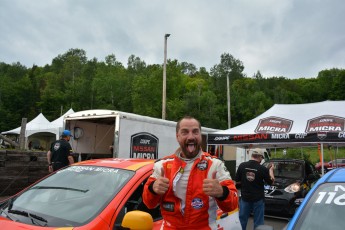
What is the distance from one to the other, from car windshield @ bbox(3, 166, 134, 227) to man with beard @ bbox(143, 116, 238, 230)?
2.42 ft

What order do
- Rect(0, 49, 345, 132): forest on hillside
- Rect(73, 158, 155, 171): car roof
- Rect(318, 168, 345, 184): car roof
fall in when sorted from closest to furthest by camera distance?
1. Rect(318, 168, 345, 184): car roof
2. Rect(73, 158, 155, 171): car roof
3. Rect(0, 49, 345, 132): forest on hillside

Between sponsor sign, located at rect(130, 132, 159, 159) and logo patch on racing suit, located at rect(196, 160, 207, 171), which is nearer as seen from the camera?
logo patch on racing suit, located at rect(196, 160, 207, 171)

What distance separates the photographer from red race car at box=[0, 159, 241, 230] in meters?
2.65

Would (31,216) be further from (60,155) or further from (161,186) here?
(60,155)

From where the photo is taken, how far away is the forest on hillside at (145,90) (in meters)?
50.3

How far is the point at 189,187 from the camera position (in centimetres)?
226

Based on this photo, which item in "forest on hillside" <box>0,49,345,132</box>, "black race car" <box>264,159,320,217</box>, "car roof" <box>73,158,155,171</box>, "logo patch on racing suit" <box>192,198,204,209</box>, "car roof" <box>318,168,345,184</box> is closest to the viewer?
"logo patch on racing suit" <box>192,198,204,209</box>

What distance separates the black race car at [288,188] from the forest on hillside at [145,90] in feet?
123

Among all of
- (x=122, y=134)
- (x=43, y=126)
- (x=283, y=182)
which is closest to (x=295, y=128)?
(x=283, y=182)

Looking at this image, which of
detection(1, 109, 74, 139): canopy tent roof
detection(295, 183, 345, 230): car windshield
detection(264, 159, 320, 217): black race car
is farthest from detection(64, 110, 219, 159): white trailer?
detection(1, 109, 74, 139): canopy tent roof

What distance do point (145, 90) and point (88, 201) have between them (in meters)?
45.5

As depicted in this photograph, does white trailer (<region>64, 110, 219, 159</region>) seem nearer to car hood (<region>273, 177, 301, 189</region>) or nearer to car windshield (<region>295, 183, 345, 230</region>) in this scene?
car hood (<region>273, 177, 301, 189</region>)

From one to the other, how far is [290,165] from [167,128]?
12.5 ft

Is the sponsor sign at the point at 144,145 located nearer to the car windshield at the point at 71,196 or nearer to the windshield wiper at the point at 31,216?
the car windshield at the point at 71,196
